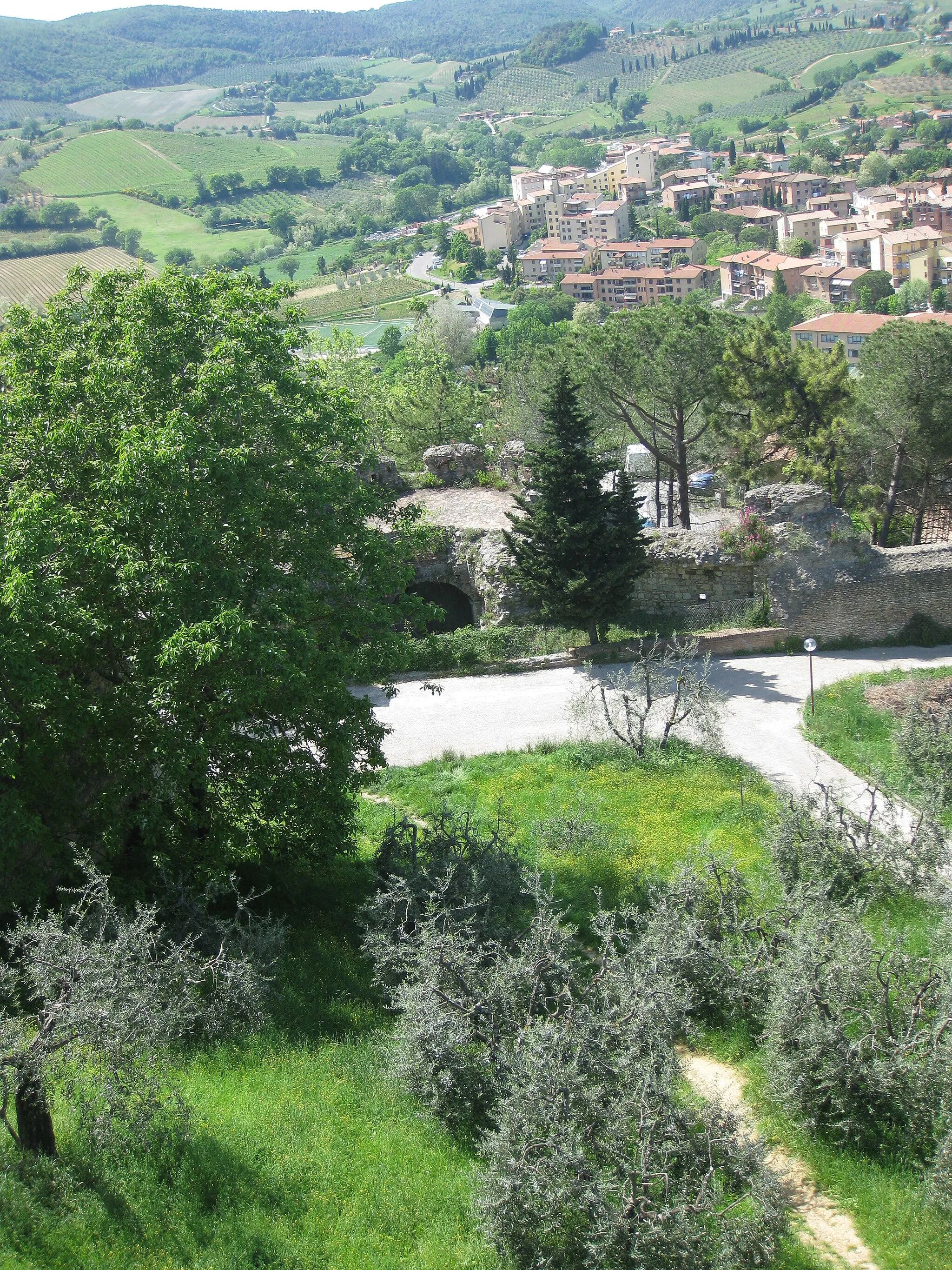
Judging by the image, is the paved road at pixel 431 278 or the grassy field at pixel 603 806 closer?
the grassy field at pixel 603 806

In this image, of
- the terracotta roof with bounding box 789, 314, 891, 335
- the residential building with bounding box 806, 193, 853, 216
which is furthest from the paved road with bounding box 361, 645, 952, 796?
the residential building with bounding box 806, 193, 853, 216

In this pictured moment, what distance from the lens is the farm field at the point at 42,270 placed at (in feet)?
229

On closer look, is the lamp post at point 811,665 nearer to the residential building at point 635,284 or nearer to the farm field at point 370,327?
the farm field at point 370,327

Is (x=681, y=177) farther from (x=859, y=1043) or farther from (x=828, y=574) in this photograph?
(x=859, y=1043)

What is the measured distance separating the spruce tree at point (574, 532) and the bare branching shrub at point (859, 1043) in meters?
9.24

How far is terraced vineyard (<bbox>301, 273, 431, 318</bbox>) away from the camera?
374ft

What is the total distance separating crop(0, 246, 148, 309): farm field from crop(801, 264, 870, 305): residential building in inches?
2879

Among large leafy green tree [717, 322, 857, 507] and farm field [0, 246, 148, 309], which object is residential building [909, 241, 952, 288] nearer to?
farm field [0, 246, 148, 309]

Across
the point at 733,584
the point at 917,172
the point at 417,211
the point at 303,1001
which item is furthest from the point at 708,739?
the point at 417,211

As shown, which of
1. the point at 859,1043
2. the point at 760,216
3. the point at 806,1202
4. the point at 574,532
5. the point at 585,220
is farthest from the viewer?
the point at 585,220

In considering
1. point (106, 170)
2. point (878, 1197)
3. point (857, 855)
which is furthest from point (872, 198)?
point (878, 1197)

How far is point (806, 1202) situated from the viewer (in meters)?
7.79

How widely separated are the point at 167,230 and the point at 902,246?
279ft

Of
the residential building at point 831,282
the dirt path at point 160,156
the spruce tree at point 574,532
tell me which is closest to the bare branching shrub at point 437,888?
the spruce tree at point 574,532
